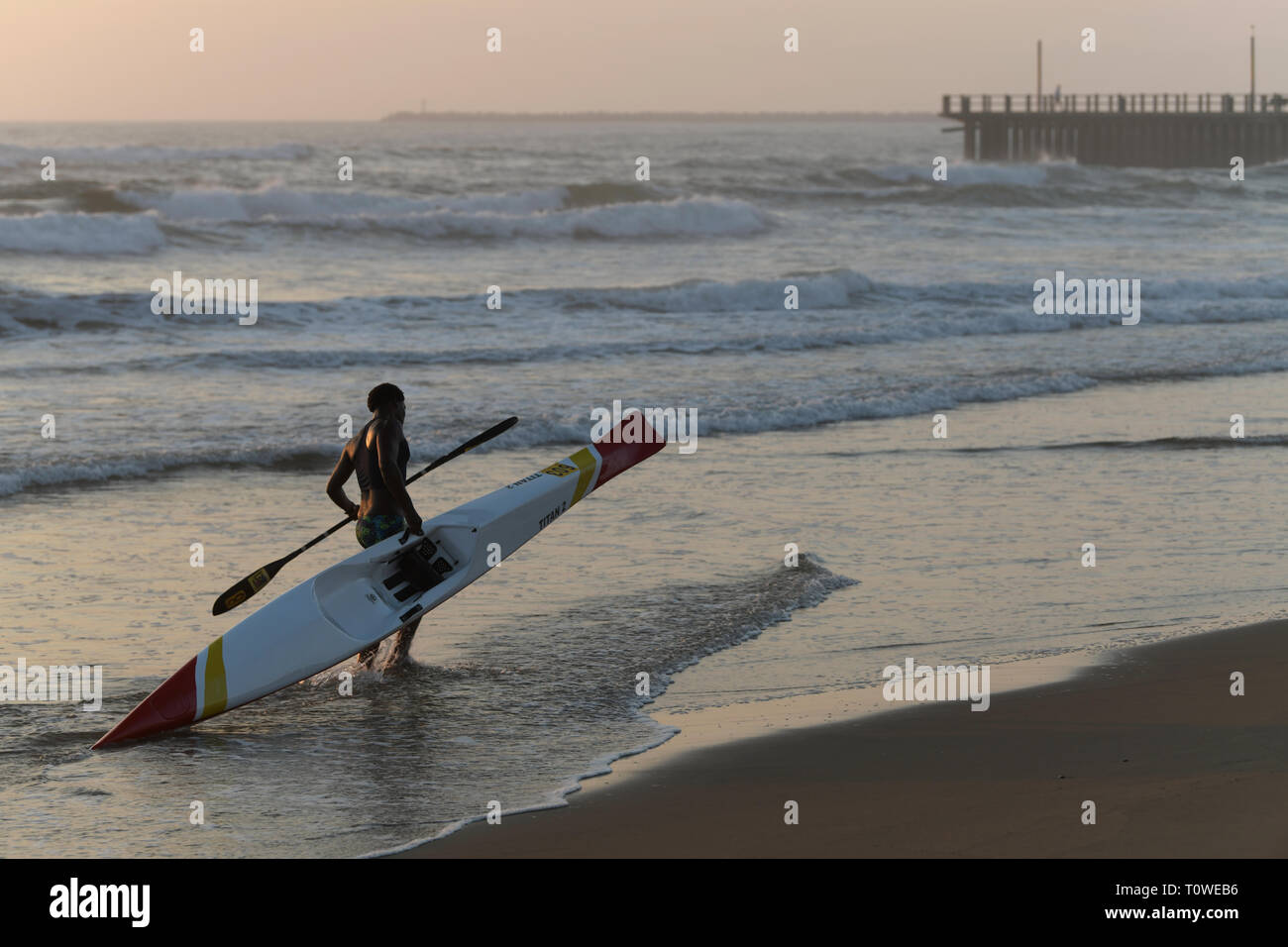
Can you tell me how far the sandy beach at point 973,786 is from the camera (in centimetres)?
478

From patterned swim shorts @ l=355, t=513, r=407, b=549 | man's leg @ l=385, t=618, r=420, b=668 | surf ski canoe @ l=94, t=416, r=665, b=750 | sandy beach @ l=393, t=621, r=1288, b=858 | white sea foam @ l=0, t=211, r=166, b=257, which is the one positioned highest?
white sea foam @ l=0, t=211, r=166, b=257

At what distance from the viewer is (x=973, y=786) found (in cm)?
532

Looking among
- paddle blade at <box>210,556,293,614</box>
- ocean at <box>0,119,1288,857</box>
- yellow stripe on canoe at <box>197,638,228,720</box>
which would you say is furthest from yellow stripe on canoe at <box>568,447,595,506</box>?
yellow stripe on canoe at <box>197,638,228,720</box>

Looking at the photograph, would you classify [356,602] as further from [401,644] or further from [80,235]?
[80,235]

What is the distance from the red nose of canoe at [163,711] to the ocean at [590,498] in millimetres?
93

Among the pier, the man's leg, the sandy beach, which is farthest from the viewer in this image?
the pier

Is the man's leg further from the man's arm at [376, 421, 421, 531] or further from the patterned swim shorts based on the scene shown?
the man's arm at [376, 421, 421, 531]

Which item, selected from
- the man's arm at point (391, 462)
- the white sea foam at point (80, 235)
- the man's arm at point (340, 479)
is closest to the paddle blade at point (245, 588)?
the man's arm at point (340, 479)

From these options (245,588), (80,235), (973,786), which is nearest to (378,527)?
(245,588)

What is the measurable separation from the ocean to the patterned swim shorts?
652 mm

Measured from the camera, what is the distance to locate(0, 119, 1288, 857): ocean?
237 inches
